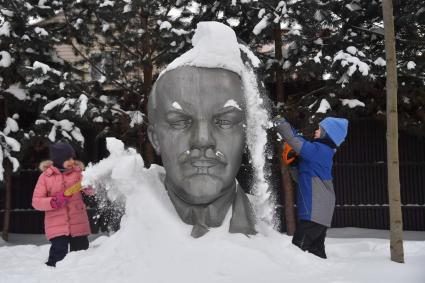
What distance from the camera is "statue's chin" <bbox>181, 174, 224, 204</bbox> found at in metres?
3.61

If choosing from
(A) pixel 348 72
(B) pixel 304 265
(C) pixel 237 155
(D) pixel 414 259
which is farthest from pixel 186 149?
(A) pixel 348 72

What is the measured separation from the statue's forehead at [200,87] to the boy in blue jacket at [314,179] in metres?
0.51

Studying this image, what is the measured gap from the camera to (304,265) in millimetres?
3455

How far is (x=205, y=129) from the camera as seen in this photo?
11.8 ft

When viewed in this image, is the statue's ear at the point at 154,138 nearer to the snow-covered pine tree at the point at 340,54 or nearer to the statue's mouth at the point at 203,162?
the statue's mouth at the point at 203,162

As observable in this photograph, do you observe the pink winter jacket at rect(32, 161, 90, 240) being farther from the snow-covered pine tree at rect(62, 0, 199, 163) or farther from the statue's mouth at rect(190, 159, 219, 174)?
the snow-covered pine tree at rect(62, 0, 199, 163)

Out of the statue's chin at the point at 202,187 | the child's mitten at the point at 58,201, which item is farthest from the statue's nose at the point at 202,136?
the child's mitten at the point at 58,201

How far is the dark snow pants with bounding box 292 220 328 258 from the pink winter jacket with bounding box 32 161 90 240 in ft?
6.83

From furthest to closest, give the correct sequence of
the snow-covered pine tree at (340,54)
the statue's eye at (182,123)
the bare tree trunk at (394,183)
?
the snow-covered pine tree at (340,54)
the bare tree trunk at (394,183)
the statue's eye at (182,123)

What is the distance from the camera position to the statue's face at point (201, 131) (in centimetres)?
362

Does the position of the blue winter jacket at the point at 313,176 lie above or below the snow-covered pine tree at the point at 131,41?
below

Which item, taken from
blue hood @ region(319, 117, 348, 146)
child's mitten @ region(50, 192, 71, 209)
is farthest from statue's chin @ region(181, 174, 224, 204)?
child's mitten @ region(50, 192, 71, 209)

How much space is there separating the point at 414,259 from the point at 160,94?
2642mm

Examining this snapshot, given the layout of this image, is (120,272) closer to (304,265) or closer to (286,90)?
(304,265)
